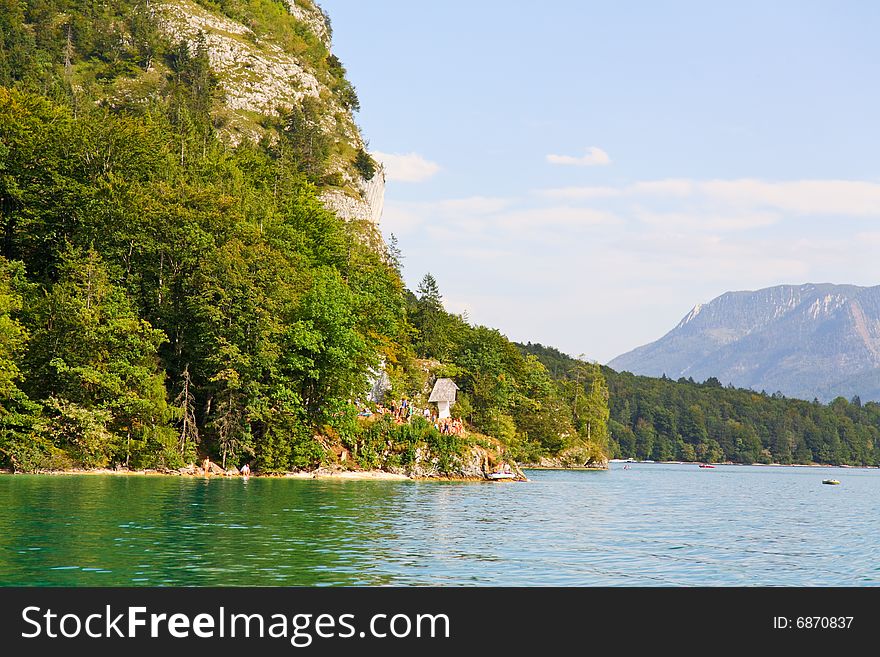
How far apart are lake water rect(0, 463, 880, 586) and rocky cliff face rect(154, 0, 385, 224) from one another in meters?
80.3

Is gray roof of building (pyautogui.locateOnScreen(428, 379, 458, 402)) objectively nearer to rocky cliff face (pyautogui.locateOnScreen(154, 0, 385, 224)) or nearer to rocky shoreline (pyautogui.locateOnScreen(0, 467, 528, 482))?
rocky shoreline (pyautogui.locateOnScreen(0, 467, 528, 482))

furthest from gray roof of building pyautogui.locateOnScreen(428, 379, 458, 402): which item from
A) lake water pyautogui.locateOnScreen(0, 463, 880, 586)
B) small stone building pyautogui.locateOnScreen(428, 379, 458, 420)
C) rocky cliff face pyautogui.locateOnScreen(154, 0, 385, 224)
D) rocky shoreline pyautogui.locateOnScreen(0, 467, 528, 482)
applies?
lake water pyautogui.locateOnScreen(0, 463, 880, 586)

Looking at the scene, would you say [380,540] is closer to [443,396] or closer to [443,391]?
[443,396]

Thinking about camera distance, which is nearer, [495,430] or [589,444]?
[495,430]

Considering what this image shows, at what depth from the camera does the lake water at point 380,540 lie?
24047 mm

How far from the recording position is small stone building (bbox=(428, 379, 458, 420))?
338ft

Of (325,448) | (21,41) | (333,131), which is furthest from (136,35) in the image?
(325,448)

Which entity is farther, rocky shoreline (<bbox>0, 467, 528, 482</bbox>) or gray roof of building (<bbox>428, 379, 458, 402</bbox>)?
gray roof of building (<bbox>428, 379, 458, 402</bbox>)

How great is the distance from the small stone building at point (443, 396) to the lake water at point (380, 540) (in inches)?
1750

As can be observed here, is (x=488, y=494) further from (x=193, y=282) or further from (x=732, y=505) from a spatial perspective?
(x=193, y=282)

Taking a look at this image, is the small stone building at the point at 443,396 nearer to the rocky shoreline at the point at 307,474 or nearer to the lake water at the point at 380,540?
the rocky shoreline at the point at 307,474
